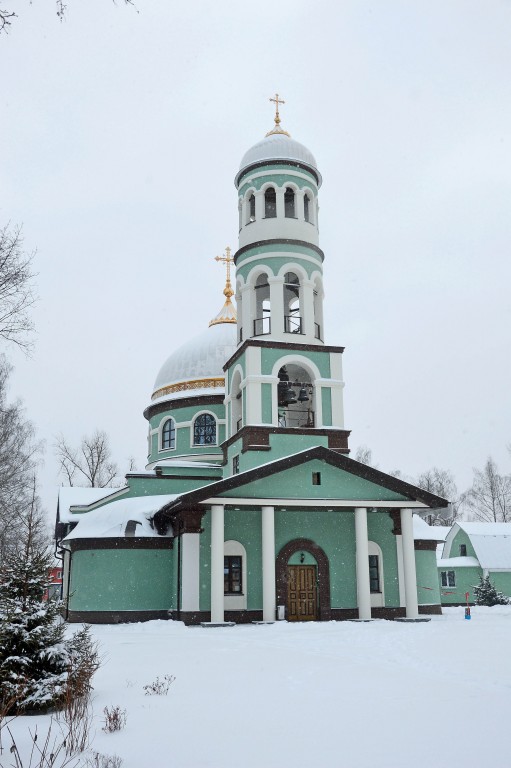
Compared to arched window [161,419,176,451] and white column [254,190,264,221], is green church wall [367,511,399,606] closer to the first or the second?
arched window [161,419,176,451]

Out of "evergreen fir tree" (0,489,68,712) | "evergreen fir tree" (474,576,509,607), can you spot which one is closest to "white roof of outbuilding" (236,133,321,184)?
"evergreen fir tree" (0,489,68,712)

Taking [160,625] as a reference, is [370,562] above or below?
above

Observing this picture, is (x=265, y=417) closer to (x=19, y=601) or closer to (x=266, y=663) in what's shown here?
(x=266, y=663)

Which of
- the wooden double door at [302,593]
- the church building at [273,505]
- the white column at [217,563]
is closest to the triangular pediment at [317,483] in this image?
the church building at [273,505]

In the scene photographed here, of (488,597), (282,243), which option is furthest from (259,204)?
(488,597)

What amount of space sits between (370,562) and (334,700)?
1579 centimetres

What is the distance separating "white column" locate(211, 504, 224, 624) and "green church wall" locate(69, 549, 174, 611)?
3125 mm

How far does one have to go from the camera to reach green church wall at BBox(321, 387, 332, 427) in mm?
24672

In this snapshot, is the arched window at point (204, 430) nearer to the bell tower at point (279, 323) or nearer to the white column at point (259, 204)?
the bell tower at point (279, 323)

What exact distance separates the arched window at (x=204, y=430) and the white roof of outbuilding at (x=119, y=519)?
5192mm

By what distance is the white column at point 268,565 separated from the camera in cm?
2117

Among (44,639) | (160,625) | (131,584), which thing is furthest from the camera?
(131,584)

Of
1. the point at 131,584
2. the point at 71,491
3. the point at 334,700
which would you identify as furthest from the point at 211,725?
the point at 71,491

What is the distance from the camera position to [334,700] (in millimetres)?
8477
